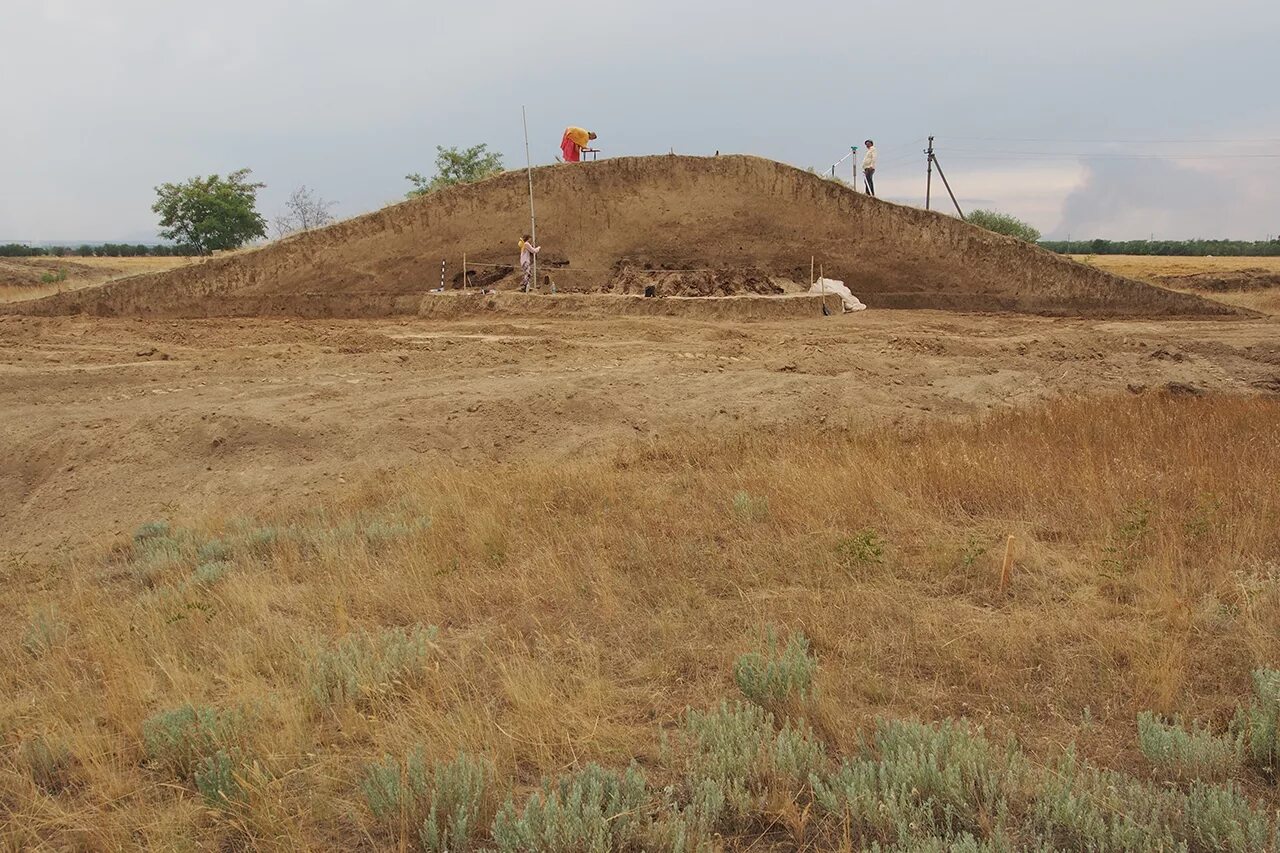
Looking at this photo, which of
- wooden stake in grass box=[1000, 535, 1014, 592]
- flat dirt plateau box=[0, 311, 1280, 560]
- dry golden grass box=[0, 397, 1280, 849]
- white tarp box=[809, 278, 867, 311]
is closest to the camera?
dry golden grass box=[0, 397, 1280, 849]

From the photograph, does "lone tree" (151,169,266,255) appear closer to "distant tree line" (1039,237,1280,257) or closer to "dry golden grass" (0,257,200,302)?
"dry golden grass" (0,257,200,302)

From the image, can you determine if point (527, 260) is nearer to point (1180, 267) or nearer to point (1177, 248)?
point (1180, 267)

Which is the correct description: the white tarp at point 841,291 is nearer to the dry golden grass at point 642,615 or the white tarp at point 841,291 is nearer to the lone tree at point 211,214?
the dry golden grass at point 642,615

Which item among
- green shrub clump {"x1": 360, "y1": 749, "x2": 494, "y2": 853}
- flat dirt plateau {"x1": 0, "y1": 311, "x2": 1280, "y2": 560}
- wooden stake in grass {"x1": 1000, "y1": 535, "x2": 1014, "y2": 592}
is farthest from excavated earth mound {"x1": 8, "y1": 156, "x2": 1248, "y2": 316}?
green shrub clump {"x1": 360, "y1": 749, "x2": 494, "y2": 853}

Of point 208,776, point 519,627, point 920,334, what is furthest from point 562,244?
point 208,776

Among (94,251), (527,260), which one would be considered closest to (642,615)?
(527,260)

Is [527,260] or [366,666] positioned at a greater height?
[527,260]

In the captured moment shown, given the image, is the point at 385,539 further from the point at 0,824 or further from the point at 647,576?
the point at 0,824

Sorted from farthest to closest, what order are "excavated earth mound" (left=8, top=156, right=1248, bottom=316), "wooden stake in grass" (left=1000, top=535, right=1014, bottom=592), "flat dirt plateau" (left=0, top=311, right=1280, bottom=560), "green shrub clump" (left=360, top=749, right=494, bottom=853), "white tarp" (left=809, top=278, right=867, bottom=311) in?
"excavated earth mound" (left=8, top=156, right=1248, bottom=316) < "white tarp" (left=809, top=278, right=867, bottom=311) < "flat dirt plateau" (left=0, top=311, right=1280, bottom=560) < "wooden stake in grass" (left=1000, top=535, right=1014, bottom=592) < "green shrub clump" (left=360, top=749, right=494, bottom=853)

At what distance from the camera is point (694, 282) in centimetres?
2119

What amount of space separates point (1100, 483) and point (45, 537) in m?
10.1

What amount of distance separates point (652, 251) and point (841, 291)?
570 cm

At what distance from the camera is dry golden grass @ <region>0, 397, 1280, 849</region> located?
3.34 metres

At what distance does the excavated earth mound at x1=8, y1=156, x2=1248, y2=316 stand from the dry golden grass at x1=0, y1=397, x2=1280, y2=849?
48.3 ft
